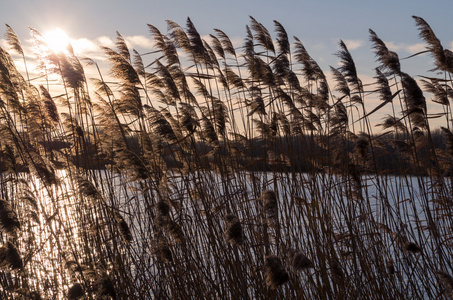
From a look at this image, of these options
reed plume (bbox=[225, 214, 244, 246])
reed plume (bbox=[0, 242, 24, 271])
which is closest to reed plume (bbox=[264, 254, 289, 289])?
reed plume (bbox=[225, 214, 244, 246])

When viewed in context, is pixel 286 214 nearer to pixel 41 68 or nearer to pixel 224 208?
pixel 224 208

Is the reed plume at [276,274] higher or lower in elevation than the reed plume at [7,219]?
lower

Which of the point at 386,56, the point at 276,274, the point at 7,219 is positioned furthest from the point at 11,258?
the point at 386,56

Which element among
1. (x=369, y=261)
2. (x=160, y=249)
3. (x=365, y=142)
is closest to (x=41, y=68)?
(x=160, y=249)

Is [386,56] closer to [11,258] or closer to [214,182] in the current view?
[214,182]

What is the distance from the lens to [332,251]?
400 centimetres

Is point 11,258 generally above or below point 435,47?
below

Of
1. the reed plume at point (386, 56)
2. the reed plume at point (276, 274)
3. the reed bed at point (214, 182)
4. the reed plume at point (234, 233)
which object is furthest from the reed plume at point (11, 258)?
the reed plume at point (386, 56)

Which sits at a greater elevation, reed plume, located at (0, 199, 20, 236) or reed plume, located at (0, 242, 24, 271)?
reed plume, located at (0, 199, 20, 236)

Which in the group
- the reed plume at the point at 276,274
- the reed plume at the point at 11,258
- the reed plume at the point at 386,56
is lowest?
the reed plume at the point at 276,274

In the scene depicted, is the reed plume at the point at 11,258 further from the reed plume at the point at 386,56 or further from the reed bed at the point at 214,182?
the reed plume at the point at 386,56

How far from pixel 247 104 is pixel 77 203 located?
2.41 meters

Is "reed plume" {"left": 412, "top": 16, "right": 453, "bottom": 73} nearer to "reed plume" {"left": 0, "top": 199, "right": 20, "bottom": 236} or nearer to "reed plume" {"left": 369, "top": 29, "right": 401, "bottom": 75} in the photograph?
"reed plume" {"left": 369, "top": 29, "right": 401, "bottom": 75}

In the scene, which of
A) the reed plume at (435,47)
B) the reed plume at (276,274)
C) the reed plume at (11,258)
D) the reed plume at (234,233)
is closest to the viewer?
the reed plume at (276,274)
